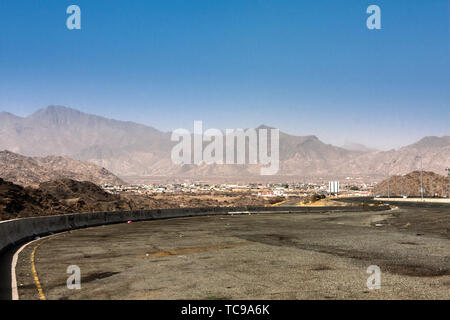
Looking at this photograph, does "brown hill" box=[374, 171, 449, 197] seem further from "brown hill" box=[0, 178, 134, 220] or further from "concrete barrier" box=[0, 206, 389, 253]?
"brown hill" box=[0, 178, 134, 220]

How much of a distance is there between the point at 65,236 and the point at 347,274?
15348 millimetres

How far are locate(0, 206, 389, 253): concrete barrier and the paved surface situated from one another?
1162mm

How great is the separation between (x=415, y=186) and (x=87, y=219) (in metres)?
139

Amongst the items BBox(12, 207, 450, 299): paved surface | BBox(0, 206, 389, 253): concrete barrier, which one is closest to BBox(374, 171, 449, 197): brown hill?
BBox(0, 206, 389, 253): concrete barrier

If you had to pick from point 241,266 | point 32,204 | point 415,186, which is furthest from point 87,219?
point 415,186

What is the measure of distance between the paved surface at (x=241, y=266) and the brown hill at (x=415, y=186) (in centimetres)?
13100

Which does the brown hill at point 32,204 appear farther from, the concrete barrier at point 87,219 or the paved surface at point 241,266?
the paved surface at point 241,266

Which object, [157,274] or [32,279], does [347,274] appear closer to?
[157,274]

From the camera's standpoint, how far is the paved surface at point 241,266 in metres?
9.54

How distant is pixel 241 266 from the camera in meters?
12.9

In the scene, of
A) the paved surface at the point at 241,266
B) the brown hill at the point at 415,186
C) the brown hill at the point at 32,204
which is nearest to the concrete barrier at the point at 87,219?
the paved surface at the point at 241,266

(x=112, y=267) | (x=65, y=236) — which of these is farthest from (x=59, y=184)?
(x=112, y=267)

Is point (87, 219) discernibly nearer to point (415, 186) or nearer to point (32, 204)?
point (32, 204)

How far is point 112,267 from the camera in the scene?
13.0m
